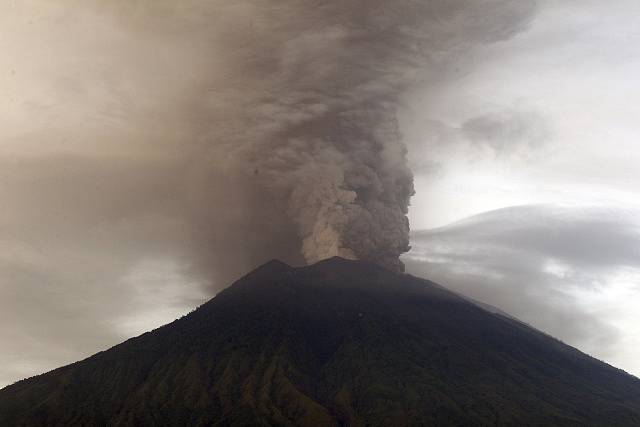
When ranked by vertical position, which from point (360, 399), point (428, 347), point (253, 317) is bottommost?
point (360, 399)

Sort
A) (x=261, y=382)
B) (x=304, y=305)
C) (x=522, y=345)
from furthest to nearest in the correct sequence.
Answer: (x=304, y=305) < (x=522, y=345) < (x=261, y=382)

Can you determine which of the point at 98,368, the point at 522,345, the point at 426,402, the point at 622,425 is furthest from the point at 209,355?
the point at 622,425

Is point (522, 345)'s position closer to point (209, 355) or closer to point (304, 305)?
point (304, 305)

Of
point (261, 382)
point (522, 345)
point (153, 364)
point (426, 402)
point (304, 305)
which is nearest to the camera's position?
point (426, 402)

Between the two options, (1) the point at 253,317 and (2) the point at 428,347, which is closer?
(2) the point at 428,347

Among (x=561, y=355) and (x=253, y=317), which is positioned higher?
→ (x=253, y=317)

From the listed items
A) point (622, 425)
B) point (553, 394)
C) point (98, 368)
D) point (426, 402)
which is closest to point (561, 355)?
point (553, 394)

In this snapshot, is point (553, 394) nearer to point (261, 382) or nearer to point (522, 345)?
point (522, 345)
